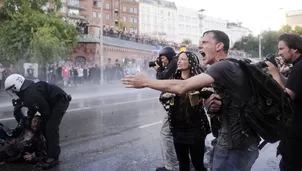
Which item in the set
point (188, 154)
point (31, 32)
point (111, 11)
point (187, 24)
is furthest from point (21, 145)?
point (187, 24)

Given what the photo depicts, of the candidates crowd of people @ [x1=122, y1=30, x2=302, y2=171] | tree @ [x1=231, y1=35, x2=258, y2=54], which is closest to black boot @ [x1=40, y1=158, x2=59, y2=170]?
crowd of people @ [x1=122, y1=30, x2=302, y2=171]

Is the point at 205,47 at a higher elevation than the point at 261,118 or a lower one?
higher

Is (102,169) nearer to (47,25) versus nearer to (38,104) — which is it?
(38,104)

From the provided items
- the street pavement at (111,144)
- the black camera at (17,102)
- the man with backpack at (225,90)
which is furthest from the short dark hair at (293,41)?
the black camera at (17,102)

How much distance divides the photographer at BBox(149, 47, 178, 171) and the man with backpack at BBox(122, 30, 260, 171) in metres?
1.87

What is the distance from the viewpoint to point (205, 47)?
10.7 ft

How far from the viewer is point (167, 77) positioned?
5121 millimetres

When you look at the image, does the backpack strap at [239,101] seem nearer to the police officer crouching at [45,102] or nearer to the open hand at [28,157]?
the police officer crouching at [45,102]

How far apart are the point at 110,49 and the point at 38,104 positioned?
4071cm

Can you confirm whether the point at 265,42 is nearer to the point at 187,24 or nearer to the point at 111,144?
the point at 187,24

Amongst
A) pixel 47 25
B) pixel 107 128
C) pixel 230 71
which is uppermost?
pixel 47 25

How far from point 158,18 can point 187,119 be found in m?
107

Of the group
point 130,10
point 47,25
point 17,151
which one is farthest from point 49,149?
point 130,10

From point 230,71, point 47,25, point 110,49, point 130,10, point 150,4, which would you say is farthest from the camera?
point 150,4
